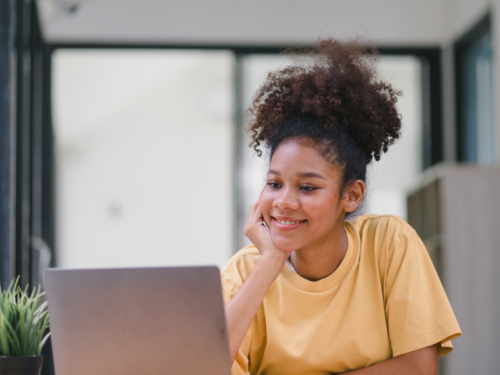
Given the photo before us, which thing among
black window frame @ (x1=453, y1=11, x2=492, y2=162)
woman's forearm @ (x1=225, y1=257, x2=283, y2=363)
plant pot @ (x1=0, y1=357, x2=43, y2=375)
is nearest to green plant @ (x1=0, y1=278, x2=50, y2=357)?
plant pot @ (x1=0, y1=357, x2=43, y2=375)

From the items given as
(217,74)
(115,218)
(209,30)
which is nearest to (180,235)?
(115,218)

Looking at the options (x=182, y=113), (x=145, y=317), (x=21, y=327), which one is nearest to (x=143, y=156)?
(x=182, y=113)

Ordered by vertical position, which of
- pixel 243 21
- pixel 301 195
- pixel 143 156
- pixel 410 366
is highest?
pixel 243 21

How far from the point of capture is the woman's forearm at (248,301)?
1.17 m

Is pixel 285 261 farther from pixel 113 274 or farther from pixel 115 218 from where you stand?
pixel 115 218

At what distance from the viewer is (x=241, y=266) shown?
138 cm

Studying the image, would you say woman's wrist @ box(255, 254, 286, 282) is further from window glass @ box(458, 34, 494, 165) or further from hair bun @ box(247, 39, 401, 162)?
window glass @ box(458, 34, 494, 165)

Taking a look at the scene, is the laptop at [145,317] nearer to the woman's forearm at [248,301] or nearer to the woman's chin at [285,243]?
the woman's forearm at [248,301]

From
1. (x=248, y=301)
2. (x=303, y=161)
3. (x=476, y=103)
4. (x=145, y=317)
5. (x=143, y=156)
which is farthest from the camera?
(x=143, y=156)

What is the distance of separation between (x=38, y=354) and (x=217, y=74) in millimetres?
3525

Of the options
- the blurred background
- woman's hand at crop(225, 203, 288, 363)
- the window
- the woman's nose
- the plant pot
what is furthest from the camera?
the blurred background

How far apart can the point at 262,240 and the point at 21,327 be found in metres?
0.51

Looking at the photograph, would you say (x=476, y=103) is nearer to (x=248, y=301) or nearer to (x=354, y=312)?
(x=354, y=312)

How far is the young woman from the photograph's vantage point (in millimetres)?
1263
